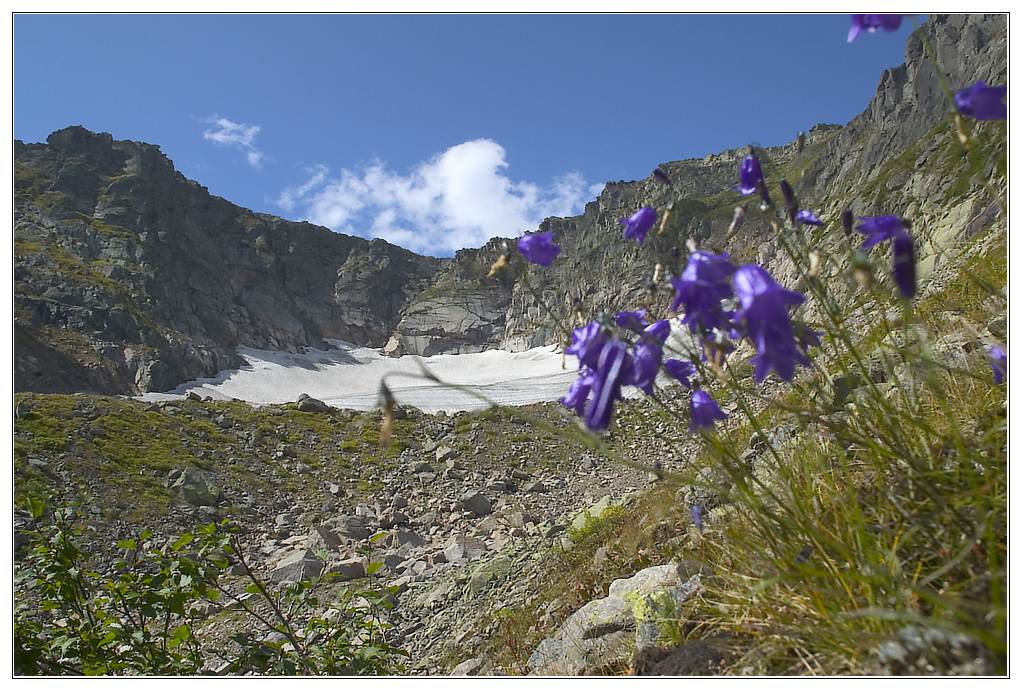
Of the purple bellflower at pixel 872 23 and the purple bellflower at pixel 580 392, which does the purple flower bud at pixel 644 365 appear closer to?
the purple bellflower at pixel 580 392

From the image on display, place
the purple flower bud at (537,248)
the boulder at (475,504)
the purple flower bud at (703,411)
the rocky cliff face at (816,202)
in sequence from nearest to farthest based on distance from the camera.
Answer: the purple flower bud at (703,411) < the purple flower bud at (537,248) < the rocky cliff face at (816,202) < the boulder at (475,504)

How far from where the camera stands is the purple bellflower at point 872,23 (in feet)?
7.06

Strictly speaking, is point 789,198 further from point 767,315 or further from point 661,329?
point 767,315

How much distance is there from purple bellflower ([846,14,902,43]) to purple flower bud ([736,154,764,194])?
510 millimetres

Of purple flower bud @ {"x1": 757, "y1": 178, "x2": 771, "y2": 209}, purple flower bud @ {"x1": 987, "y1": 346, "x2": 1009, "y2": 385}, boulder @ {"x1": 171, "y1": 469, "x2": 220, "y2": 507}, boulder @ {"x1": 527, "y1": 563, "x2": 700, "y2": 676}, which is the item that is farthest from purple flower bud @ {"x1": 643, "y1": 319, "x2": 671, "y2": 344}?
boulder @ {"x1": 171, "y1": 469, "x2": 220, "y2": 507}

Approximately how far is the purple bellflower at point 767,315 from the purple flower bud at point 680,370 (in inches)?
25.1

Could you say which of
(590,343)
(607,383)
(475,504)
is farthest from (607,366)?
(475,504)

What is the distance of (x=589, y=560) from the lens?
6461mm

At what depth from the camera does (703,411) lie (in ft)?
7.66

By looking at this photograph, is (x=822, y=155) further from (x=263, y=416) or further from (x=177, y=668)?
(x=177, y=668)

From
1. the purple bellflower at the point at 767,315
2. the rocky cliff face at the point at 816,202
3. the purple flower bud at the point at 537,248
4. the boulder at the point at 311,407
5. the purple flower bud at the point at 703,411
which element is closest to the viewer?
the purple bellflower at the point at 767,315

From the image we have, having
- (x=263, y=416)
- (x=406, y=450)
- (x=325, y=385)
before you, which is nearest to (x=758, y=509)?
(x=406, y=450)

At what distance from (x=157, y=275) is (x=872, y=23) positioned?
93.3m

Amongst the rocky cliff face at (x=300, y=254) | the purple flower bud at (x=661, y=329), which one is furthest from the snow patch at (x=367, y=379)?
the purple flower bud at (x=661, y=329)
